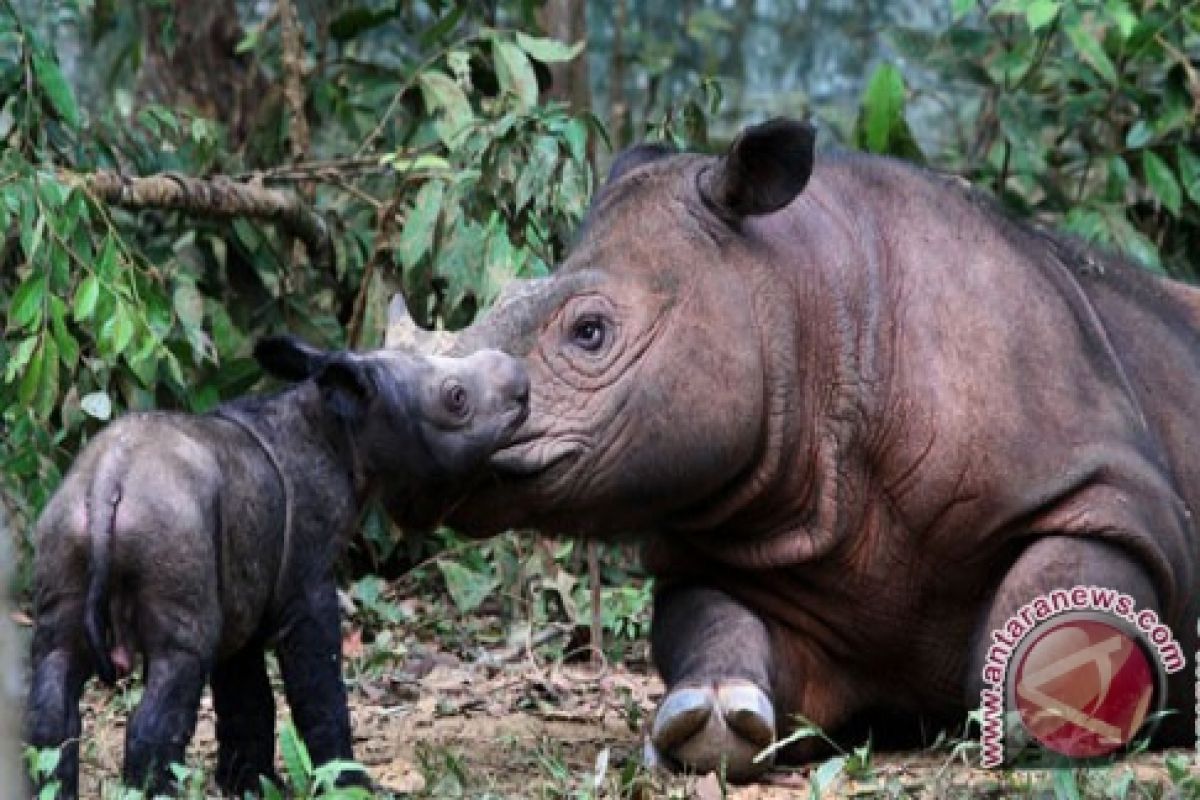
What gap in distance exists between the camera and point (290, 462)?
596 cm

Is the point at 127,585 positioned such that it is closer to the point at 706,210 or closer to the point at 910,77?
the point at 706,210

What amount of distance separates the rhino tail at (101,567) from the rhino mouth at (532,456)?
1.08 metres

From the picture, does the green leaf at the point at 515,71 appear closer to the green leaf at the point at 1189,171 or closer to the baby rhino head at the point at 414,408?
the green leaf at the point at 1189,171

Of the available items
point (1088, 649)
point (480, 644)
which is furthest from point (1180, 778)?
point (480, 644)

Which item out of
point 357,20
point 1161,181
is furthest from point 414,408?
point 1161,181

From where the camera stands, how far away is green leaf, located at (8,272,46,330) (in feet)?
23.3

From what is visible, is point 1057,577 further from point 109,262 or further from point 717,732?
point 109,262

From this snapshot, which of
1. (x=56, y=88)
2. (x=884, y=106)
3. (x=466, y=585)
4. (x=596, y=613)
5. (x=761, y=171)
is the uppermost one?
(x=761, y=171)

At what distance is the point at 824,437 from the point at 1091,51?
4.03 m

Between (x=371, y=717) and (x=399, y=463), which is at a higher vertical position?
(x=399, y=463)

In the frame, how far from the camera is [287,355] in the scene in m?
6.15

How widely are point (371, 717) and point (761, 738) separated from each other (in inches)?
61.1

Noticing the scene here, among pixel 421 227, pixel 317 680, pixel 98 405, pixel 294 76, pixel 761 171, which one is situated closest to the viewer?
pixel 317 680

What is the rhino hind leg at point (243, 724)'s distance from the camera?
594cm
